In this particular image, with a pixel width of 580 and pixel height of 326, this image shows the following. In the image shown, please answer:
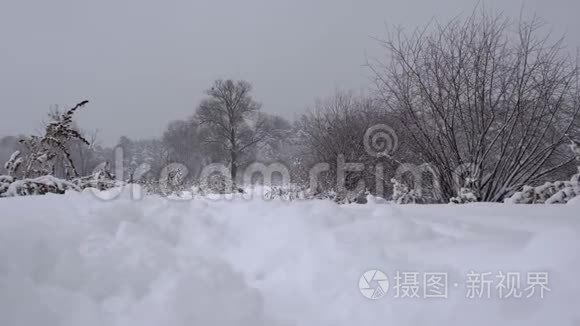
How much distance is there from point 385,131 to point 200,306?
8548 mm

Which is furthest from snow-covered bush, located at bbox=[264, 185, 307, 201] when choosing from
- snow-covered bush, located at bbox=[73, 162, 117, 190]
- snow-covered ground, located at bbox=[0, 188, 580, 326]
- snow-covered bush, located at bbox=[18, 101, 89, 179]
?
snow-covered ground, located at bbox=[0, 188, 580, 326]

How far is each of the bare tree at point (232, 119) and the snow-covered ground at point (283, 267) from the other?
23.7 m

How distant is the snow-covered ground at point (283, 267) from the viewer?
1193 millimetres

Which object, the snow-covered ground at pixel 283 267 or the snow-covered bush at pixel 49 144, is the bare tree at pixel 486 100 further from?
the snow-covered bush at pixel 49 144

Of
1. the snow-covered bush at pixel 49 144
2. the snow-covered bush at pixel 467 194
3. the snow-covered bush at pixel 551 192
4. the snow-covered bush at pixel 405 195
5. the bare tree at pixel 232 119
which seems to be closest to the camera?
the snow-covered bush at pixel 551 192

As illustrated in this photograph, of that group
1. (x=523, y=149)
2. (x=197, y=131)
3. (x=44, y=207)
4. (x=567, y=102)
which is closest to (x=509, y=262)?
(x=44, y=207)

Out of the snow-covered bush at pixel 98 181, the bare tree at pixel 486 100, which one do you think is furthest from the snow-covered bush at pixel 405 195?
the snow-covered bush at pixel 98 181

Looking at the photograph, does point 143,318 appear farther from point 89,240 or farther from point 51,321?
point 89,240

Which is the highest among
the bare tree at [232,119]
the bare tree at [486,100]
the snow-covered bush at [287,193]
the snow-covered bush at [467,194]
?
the bare tree at [232,119]

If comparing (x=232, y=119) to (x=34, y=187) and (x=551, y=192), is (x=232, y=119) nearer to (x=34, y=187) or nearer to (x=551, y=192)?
(x=34, y=187)

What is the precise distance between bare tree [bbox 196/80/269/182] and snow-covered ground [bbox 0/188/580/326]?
23735 mm
